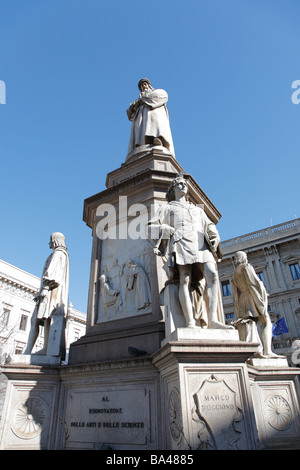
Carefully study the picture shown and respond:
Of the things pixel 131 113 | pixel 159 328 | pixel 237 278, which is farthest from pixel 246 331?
pixel 131 113

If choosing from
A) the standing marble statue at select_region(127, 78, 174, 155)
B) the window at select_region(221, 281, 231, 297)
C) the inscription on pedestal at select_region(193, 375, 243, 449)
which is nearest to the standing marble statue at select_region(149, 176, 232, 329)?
the inscription on pedestal at select_region(193, 375, 243, 449)

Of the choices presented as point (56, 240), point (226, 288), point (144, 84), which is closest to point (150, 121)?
point (144, 84)

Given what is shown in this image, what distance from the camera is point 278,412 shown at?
5.26m

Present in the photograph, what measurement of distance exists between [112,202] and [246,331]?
433 centimetres

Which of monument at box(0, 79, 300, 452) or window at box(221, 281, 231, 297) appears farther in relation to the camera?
window at box(221, 281, 231, 297)

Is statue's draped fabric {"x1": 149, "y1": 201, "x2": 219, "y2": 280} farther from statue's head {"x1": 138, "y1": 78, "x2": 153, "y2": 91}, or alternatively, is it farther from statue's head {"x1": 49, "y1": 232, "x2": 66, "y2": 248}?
statue's head {"x1": 138, "y1": 78, "x2": 153, "y2": 91}

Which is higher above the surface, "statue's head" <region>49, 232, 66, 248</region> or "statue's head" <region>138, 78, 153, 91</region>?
"statue's head" <region>138, 78, 153, 91</region>

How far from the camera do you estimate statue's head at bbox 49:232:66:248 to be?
8.02 m

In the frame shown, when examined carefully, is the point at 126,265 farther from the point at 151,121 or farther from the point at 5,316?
the point at 5,316

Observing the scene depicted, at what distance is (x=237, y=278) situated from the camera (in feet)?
22.9

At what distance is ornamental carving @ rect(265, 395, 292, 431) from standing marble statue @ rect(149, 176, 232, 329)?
1776 mm

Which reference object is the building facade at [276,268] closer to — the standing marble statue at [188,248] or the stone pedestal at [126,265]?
the stone pedestal at [126,265]

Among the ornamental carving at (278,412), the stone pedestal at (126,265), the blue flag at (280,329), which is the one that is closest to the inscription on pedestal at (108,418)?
the stone pedestal at (126,265)

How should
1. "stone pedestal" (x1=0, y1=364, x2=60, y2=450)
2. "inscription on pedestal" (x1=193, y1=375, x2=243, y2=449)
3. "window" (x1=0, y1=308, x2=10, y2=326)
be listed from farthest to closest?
"window" (x1=0, y1=308, x2=10, y2=326), "stone pedestal" (x1=0, y1=364, x2=60, y2=450), "inscription on pedestal" (x1=193, y1=375, x2=243, y2=449)
